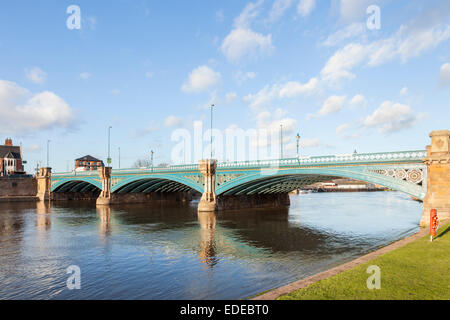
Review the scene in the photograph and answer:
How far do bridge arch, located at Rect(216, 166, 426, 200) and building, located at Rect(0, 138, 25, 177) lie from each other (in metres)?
109

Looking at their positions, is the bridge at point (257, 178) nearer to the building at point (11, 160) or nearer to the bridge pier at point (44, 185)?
the bridge pier at point (44, 185)

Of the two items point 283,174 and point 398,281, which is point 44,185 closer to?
point 283,174

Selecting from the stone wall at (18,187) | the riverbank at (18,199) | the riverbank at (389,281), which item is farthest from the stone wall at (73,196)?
the riverbank at (389,281)

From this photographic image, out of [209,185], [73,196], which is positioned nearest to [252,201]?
[209,185]

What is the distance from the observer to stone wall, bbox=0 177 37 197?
3671 inches

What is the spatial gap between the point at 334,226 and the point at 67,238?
28954 millimetres

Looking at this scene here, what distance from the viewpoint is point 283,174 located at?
43000 millimetres

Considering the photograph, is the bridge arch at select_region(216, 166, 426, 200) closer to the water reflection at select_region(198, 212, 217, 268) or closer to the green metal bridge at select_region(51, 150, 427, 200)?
the green metal bridge at select_region(51, 150, 427, 200)

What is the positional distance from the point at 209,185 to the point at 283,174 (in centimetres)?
1424

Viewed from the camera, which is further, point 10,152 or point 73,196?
point 10,152

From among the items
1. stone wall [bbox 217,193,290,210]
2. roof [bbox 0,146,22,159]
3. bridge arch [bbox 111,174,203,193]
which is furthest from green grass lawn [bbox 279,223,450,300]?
roof [bbox 0,146,22,159]

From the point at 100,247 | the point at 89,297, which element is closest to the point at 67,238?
the point at 100,247

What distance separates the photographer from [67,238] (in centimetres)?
3062
